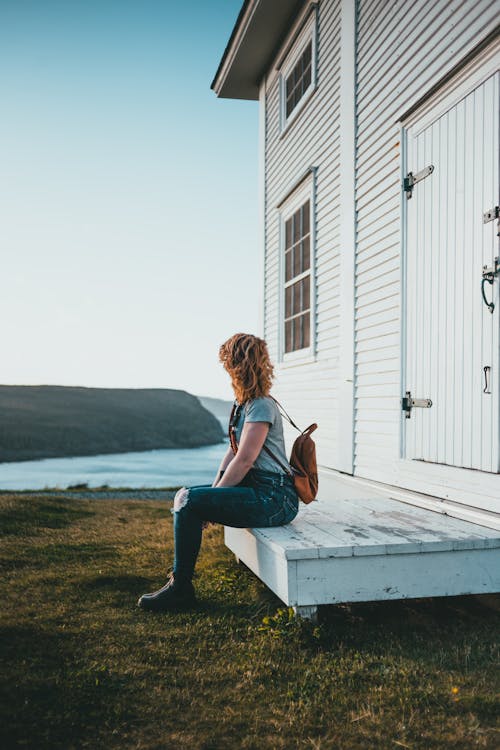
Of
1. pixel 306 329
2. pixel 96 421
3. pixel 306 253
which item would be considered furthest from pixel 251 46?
pixel 96 421

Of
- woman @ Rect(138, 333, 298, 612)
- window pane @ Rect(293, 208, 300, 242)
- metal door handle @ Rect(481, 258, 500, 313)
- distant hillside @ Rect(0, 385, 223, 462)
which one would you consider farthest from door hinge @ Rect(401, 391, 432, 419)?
distant hillside @ Rect(0, 385, 223, 462)

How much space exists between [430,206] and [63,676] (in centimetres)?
355

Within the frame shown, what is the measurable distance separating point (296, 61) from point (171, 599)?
6.63m

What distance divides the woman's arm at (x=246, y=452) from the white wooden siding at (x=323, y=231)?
258 cm

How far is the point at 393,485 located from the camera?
16.0 feet

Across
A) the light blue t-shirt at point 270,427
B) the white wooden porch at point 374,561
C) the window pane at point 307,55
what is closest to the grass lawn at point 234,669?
the white wooden porch at point 374,561

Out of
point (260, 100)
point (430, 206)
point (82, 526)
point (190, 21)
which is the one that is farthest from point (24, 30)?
point (430, 206)

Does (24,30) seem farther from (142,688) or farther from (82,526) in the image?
(142,688)

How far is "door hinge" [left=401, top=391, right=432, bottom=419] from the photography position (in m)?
4.38

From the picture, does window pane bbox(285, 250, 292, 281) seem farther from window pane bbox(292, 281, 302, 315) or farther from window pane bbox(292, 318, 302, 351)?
window pane bbox(292, 318, 302, 351)

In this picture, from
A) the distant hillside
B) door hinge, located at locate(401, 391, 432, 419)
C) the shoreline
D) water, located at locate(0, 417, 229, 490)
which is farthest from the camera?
the distant hillside

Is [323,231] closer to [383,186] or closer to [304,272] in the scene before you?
[304,272]

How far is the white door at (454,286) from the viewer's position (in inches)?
145

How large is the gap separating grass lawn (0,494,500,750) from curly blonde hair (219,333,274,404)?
1.21 m
